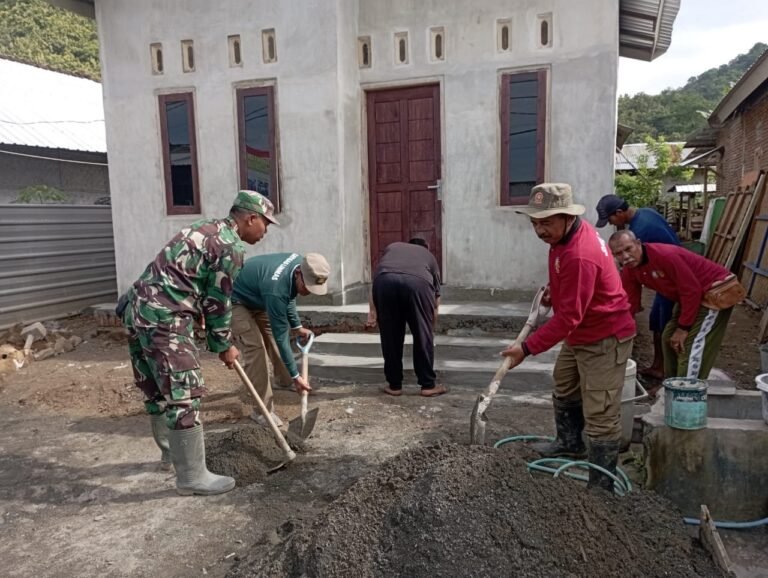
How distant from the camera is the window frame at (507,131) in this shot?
6.41m

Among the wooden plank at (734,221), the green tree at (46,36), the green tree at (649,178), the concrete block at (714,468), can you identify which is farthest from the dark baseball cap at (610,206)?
the green tree at (46,36)

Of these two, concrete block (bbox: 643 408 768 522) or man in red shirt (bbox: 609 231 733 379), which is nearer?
concrete block (bbox: 643 408 768 522)

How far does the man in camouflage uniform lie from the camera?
10.7ft

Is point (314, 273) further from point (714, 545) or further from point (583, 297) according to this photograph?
point (714, 545)

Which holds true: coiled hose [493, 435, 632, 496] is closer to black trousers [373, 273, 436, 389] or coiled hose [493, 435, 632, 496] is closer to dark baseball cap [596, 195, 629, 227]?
black trousers [373, 273, 436, 389]

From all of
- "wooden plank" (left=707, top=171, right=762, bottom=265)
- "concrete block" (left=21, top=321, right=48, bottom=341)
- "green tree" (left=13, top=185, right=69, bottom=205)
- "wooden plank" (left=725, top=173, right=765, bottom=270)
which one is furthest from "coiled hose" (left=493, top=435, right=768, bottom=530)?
"green tree" (left=13, top=185, right=69, bottom=205)

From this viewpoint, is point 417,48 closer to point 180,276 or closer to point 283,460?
point 180,276

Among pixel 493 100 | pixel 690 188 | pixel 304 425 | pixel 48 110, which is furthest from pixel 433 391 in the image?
pixel 690 188

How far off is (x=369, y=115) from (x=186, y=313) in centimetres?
454

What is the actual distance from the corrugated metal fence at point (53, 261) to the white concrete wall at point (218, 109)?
1.83m

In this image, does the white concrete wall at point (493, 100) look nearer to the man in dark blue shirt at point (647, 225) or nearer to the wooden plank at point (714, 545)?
the man in dark blue shirt at point (647, 225)

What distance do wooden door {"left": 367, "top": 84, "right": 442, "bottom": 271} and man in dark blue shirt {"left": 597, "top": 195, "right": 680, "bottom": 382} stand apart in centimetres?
227

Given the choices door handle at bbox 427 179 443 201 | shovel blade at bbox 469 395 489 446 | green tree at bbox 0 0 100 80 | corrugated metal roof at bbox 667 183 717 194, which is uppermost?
green tree at bbox 0 0 100 80

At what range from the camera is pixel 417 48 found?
680 cm
